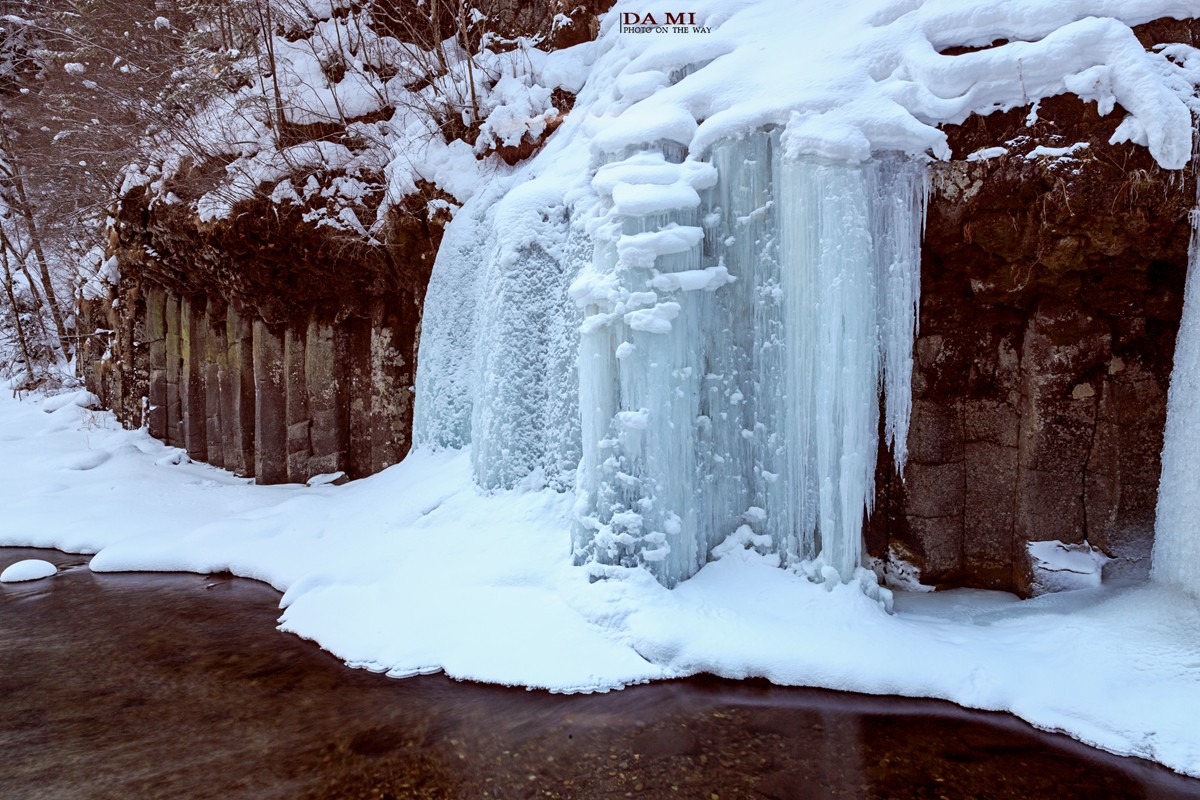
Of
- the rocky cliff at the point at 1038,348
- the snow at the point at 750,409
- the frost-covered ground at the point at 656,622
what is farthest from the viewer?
the rocky cliff at the point at 1038,348

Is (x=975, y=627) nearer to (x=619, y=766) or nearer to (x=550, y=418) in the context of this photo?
(x=619, y=766)

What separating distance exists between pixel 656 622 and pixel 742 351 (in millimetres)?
2127

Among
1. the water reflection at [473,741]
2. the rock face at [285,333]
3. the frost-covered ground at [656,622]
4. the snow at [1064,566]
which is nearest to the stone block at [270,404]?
the rock face at [285,333]

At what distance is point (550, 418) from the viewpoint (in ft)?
22.0

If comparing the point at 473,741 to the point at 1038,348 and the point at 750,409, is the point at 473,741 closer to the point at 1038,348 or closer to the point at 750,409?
the point at 750,409

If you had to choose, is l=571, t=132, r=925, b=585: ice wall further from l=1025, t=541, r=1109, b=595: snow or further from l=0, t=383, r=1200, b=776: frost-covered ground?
l=1025, t=541, r=1109, b=595: snow

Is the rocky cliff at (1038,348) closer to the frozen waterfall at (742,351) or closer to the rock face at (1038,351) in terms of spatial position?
the rock face at (1038,351)

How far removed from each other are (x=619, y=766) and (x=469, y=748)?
2.83 feet

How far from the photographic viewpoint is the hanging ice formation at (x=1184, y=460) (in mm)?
4730

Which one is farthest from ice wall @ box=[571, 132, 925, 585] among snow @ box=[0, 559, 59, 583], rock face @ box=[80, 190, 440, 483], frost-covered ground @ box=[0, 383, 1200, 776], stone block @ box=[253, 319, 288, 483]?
stone block @ box=[253, 319, 288, 483]

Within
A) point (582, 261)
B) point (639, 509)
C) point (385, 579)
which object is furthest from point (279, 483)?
point (639, 509)

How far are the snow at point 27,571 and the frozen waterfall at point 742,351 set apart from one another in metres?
5.70

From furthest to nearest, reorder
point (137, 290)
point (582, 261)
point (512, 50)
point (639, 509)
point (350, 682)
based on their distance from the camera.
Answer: point (137, 290) → point (512, 50) → point (582, 261) → point (639, 509) → point (350, 682)

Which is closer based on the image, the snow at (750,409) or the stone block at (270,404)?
the snow at (750,409)
